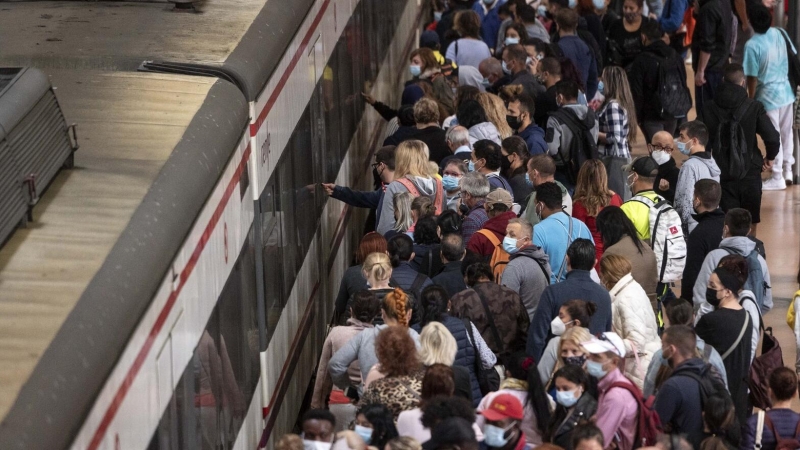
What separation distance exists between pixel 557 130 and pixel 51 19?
17.2 feet

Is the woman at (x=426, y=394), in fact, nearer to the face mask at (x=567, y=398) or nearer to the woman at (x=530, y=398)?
the woman at (x=530, y=398)

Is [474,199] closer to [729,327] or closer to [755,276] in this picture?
[755,276]

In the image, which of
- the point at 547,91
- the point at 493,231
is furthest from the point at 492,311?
the point at 547,91

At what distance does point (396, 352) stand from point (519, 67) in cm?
694

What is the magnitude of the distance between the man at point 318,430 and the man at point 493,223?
3202mm

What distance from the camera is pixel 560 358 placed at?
25.2ft

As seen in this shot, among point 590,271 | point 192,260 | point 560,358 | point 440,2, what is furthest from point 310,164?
point 440,2

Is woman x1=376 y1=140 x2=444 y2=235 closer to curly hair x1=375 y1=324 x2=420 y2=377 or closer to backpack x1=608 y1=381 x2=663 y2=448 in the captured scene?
curly hair x1=375 y1=324 x2=420 y2=377

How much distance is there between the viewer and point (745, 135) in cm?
1325

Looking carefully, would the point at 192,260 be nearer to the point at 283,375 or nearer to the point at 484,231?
the point at 283,375

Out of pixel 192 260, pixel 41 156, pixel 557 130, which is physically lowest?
pixel 557 130

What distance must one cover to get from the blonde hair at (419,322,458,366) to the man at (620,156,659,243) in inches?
113

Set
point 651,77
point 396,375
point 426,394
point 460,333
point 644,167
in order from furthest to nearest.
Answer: point 651,77, point 644,167, point 460,333, point 396,375, point 426,394

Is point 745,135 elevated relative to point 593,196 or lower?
lower
